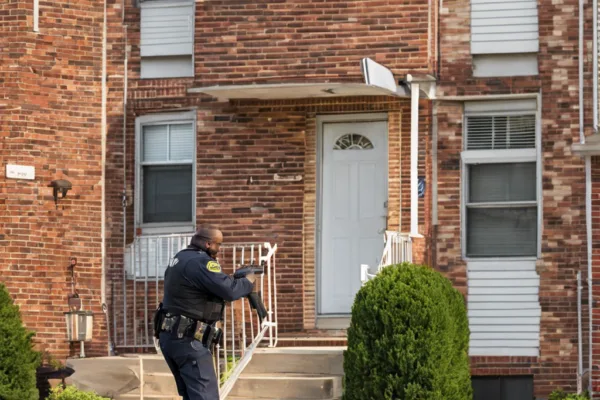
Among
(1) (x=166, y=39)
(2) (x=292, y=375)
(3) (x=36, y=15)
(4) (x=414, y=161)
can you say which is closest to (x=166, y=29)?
(1) (x=166, y=39)

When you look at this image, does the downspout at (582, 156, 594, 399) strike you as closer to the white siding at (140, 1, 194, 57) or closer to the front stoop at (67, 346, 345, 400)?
the front stoop at (67, 346, 345, 400)

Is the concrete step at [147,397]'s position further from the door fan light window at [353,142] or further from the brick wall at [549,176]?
the door fan light window at [353,142]

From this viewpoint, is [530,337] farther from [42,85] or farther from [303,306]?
[42,85]

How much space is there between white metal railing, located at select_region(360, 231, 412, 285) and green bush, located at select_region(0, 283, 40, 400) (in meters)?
3.66

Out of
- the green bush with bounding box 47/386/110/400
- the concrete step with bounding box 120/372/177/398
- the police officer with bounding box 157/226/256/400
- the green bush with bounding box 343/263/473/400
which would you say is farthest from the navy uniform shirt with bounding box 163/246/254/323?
the green bush with bounding box 47/386/110/400

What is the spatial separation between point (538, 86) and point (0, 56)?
6038 mm

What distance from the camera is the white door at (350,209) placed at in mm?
17406

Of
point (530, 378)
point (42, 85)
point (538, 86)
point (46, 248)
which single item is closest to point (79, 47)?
point (42, 85)

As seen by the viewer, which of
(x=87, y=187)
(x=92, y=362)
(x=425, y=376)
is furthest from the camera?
(x=87, y=187)

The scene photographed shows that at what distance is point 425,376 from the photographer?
1439 centimetres

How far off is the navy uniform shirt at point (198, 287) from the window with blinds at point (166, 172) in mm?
4438

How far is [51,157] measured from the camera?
57.2ft

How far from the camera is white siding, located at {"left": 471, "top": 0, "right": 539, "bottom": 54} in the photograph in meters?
17.1

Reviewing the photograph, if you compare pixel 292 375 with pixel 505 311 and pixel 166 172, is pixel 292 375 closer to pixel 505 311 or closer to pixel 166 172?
pixel 505 311
